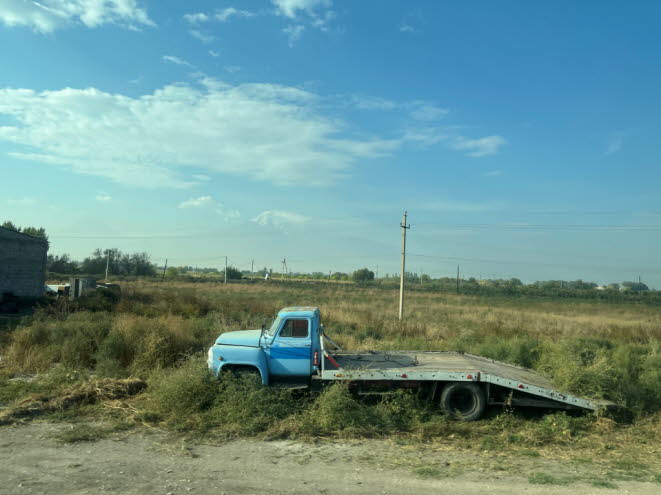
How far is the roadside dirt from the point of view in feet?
19.3

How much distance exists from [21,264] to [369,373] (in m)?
30.1

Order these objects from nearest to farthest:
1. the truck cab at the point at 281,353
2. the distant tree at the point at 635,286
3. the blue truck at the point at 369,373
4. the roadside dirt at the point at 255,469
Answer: the roadside dirt at the point at 255,469
the blue truck at the point at 369,373
the truck cab at the point at 281,353
the distant tree at the point at 635,286

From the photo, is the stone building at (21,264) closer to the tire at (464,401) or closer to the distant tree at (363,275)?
the tire at (464,401)

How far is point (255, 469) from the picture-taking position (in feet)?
21.4

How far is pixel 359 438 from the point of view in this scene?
791cm

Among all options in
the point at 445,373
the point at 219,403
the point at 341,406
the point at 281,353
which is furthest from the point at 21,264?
the point at 445,373

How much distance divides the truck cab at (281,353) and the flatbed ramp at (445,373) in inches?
14.3

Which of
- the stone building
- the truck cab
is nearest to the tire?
the truck cab

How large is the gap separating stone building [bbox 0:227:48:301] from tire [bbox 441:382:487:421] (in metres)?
29.2

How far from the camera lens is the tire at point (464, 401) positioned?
8867 mm

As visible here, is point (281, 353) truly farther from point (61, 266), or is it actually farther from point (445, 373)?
point (61, 266)

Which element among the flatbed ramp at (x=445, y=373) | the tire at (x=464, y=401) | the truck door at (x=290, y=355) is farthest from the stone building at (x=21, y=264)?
the tire at (x=464, y=401)

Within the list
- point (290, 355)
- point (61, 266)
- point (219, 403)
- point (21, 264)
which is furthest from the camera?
point (61, 266)

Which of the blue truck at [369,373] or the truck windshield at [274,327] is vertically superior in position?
the truck windshield at [274,327]
